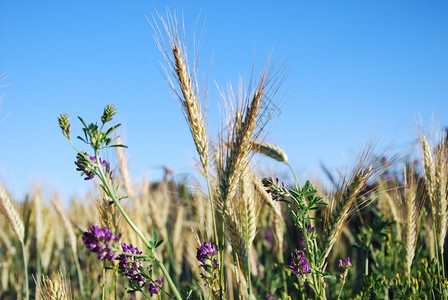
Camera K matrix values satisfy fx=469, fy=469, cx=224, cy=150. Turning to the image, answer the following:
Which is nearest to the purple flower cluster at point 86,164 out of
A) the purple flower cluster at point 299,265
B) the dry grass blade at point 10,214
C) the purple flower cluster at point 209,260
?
the purple flower cluster at point 209,260

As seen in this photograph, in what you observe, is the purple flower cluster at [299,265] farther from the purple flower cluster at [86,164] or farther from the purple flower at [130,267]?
the purple flower cluster at [86,164]

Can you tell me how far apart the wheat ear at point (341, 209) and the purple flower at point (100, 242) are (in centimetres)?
92

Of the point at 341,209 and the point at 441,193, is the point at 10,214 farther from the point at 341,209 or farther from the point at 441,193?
the point at 441,193

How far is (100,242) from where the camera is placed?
142 centimetres

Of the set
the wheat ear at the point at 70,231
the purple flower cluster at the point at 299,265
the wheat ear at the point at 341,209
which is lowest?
the purple flower cluster at the point at 299,265

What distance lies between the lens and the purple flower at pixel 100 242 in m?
1.41

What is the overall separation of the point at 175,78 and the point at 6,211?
67.8 inches

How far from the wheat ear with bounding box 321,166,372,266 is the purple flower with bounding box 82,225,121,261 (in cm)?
92

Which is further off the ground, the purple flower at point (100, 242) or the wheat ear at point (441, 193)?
the wheat ear at point (441, 193)

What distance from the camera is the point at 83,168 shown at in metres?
1.61

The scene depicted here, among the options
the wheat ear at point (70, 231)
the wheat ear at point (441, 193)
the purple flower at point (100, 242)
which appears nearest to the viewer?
the purple flower at point (100, 242)

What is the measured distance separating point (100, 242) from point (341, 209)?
1.02 meters

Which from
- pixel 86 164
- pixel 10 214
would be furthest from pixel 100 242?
pixel 10 214

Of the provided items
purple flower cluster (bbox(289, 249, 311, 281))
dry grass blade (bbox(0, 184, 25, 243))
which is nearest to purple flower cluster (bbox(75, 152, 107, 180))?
purple flower cluster (bbox(289, 249, 311, 281))
